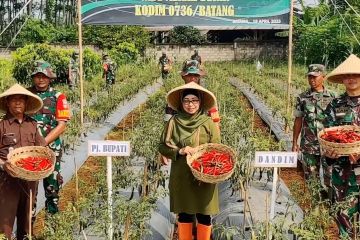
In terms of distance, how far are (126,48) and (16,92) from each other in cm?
1769

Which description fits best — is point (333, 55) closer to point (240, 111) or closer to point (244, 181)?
point (240, 111)

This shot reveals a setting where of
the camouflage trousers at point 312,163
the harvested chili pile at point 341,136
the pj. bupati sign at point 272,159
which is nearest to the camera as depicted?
the harvested chili pile at point 341,136

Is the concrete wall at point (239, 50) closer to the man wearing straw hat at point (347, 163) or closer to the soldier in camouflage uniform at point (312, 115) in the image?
the soldier in camouflage uniform at point (312, 115)

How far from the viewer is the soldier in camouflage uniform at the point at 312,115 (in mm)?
A: 4383

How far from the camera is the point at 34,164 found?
11.0 feet

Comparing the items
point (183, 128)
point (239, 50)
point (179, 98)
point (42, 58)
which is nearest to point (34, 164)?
point (183, 128)

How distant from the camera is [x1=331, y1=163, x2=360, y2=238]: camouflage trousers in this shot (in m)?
3.46

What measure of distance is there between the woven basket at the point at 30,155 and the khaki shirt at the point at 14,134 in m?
0.10

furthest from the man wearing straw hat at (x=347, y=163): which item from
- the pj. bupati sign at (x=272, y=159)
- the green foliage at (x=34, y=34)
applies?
the green foliage at (x=34, y=34)

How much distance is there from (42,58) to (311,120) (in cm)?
1204

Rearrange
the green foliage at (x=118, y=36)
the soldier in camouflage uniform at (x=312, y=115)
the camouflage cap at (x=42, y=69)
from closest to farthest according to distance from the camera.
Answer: the camouflage cap at (x=42, y=69)
the soldier in camouflage uniform at (x=312, y=115)
the green foliage at (x=118, y=36)

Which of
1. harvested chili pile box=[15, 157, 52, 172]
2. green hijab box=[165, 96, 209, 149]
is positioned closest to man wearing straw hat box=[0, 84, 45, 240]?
harvested chili pile box=[15, 157, 52, 172]

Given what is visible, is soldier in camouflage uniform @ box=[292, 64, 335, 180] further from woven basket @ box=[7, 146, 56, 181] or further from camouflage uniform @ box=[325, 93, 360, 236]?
woven basket @ box=[7, 146, 56, 181]

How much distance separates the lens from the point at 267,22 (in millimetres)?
7586
